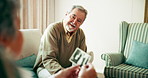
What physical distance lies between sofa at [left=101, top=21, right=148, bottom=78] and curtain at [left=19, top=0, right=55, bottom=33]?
58.7 inches

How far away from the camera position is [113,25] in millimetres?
3373

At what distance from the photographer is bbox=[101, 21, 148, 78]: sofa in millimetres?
2281

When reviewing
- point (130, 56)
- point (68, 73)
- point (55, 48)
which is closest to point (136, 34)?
point (130, 56)

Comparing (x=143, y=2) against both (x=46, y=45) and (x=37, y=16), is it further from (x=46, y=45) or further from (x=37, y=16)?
(x=46, y=45)

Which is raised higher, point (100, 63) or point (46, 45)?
point (46, 45)

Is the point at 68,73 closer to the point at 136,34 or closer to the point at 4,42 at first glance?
the point at 4,42

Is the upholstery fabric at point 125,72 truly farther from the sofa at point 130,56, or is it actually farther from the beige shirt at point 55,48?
the beige shirt at point 55,48

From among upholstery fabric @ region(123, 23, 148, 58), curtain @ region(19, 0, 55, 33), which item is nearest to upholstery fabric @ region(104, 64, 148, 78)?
upholstery fabric @ region(123, 23, 148, 58)

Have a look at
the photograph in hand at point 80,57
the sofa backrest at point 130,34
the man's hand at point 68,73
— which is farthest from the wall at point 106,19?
the man's hand at point 68,73

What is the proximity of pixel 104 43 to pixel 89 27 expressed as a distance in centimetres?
47

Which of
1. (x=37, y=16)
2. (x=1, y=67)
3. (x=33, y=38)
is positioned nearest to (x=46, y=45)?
(x=33, y=38)

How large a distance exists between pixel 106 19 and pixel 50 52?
2139 mm

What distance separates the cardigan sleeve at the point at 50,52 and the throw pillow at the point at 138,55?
1309 millimetres

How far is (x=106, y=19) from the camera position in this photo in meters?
3.42
